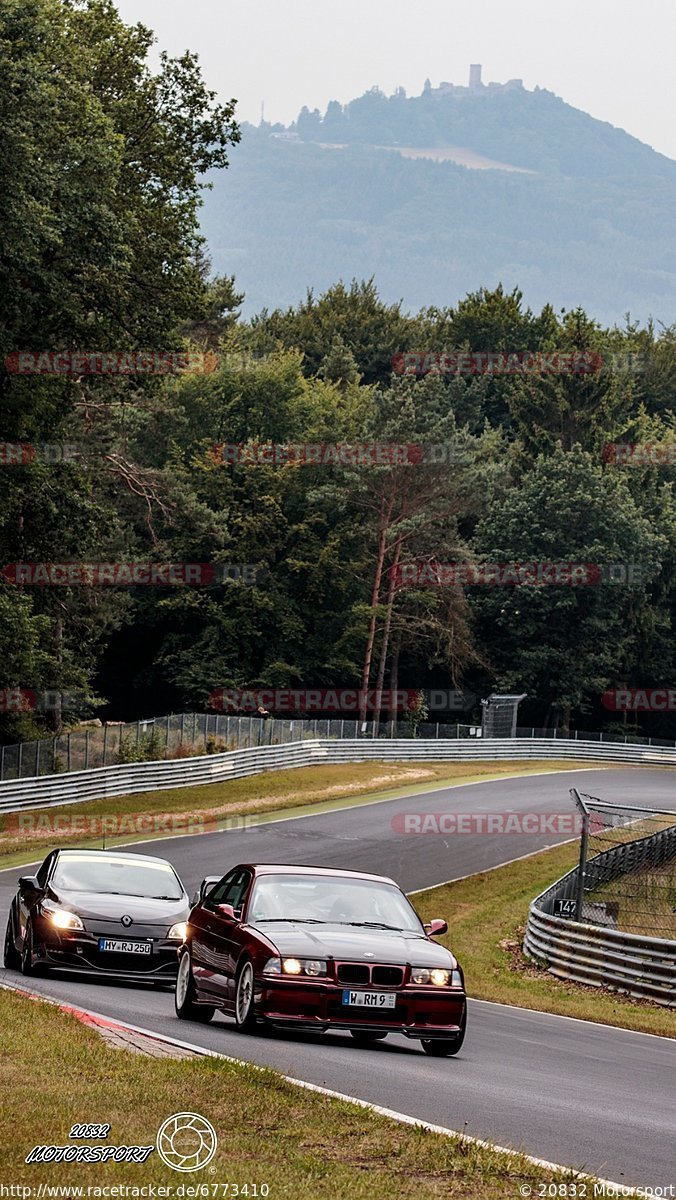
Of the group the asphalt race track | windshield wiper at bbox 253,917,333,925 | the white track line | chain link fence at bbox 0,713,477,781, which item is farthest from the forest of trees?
the white track line

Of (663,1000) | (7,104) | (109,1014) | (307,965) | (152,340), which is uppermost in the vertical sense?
(7,104)

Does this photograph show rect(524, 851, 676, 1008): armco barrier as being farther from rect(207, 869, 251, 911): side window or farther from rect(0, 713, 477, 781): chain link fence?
rect(0, 713, 477, 781): chain link fence

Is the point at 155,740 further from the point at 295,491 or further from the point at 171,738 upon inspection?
the point at 295,491

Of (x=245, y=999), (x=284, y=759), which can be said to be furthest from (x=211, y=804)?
(x=245, y=999)

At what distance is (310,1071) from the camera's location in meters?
10.0

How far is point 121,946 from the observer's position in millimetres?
16109

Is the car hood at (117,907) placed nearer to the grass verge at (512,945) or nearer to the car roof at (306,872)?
the car roof at (306,872)

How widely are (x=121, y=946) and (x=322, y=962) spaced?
498 cm

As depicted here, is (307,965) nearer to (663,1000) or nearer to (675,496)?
(663,1000)

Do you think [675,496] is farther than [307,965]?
Yes

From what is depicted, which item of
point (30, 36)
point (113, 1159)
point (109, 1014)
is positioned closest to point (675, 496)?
point (30, 36)

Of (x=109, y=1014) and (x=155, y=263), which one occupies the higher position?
(x=155, y=263)

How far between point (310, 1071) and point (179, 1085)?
159cm

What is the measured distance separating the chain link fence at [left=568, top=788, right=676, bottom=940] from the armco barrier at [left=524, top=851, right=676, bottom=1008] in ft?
1.03
